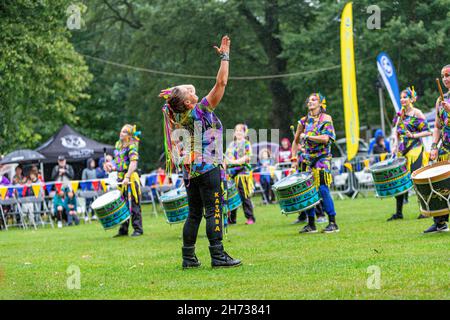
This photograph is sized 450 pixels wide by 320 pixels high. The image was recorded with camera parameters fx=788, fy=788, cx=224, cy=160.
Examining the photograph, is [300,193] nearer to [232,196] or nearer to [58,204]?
[232,196]

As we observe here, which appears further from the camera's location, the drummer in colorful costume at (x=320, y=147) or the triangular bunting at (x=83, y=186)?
the triangular bunting at (x=83, y=186)

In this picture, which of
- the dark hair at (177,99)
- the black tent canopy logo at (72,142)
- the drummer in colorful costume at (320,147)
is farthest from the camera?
the black tent canopy logo at (72,142)

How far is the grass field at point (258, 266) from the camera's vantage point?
6242mm

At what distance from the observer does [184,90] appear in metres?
7.68

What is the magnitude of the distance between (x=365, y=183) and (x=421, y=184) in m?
13.5

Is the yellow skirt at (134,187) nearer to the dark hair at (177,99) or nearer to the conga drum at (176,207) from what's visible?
the conga drum at (176,207)

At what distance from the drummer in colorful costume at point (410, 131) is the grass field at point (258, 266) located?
0.97 m

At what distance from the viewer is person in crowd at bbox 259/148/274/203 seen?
2283 centimetres

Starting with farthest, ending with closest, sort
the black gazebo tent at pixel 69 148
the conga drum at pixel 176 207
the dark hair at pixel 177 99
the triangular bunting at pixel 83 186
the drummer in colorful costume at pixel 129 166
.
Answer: the black gazebo tent at pixel 69 148, the triangular bunting at pixel 83 186, the drummer in colorful costume at pixel 129 166, the conga drum at pixel 176 207, the dark hair at pixel 177 99

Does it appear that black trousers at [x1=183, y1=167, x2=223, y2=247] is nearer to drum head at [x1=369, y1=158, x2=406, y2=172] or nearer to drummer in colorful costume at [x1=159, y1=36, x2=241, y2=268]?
drummer in colorful costume at [x1=159, y1=36, x2=241, y2=268]

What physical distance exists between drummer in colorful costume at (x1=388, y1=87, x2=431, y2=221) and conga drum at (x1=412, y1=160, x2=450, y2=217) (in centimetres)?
261

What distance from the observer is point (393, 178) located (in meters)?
11.9

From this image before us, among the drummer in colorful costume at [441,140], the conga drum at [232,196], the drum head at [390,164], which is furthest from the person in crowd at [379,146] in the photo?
the drummer in colorful costume at [441,140]

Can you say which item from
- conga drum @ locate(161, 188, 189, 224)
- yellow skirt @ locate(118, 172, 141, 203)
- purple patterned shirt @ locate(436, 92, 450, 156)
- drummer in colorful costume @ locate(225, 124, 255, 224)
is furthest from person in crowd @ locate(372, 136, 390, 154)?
purple patterned shirt @ locate(436, 92, 450, 156)
